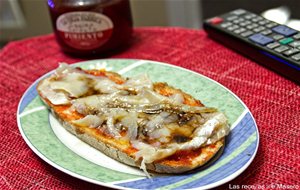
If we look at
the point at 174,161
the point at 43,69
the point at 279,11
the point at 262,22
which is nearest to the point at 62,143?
the point at 174,161

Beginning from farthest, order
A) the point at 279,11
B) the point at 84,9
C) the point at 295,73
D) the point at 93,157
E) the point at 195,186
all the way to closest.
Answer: the point at 279,11 → the point at 84,9 → the point at 295,73 → the point at 93,157 → the point at 195,186

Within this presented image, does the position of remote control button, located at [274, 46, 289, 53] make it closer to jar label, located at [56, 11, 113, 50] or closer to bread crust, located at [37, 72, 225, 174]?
bread crust, located at [37, 72, 225, 174]

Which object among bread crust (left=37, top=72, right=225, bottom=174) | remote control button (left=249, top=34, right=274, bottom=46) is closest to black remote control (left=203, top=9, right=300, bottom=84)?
remote control button (left=249, top=34, right=274, bottom=46)

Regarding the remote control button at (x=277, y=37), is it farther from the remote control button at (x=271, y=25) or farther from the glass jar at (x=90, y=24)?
the glass jar at (x=90, y=24)

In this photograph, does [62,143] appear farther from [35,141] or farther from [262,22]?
[262,22]

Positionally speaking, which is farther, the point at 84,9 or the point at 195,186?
the point at 84,9

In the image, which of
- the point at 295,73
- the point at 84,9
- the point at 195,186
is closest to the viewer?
the point at 195,186
